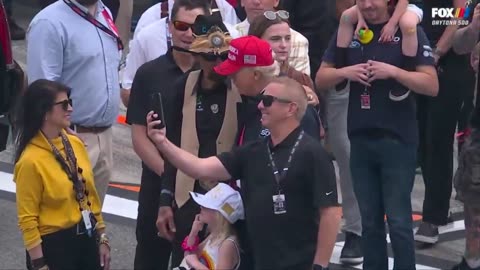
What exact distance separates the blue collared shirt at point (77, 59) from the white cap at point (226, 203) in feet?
5.48

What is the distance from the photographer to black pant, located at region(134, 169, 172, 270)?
691 cm

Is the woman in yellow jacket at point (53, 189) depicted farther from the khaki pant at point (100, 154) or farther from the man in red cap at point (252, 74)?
the man in red cap at point (252, 74)

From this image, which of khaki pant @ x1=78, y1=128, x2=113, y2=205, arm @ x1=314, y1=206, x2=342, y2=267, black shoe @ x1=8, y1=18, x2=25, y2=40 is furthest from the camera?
black shoe @ x1=8, y1=18, x2=25, y2=40

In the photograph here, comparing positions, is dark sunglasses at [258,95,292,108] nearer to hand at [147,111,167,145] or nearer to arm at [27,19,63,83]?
hand at [147,111,167,145]

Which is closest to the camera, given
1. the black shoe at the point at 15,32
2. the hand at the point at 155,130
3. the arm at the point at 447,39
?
the hand at the point at 155,130

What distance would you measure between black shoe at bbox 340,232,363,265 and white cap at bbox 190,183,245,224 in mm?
2400

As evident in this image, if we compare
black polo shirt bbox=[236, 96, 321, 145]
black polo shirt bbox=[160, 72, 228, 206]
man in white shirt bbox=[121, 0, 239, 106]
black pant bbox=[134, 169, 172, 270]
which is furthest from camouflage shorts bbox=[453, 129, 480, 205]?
black pant bbox=[134, 169, 172, 270]

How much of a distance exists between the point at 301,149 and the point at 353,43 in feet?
5.94

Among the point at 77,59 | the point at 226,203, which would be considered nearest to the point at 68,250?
the point at 226,203

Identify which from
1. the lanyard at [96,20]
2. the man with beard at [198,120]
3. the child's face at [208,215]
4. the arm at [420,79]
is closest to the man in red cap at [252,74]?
the man with beard at [198,120]

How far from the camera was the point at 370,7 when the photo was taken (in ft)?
23.0

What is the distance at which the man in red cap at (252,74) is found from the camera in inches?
232

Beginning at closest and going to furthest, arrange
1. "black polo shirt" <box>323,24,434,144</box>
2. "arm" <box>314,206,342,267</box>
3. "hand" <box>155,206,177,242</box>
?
"arm" <box>314,206,342,267</box> → "hand" <box>155,206,177,242</box> → "black polo shirt" <box>323,24,434,144</box>

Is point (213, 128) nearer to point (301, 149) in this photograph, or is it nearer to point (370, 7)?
point (301, 149)
